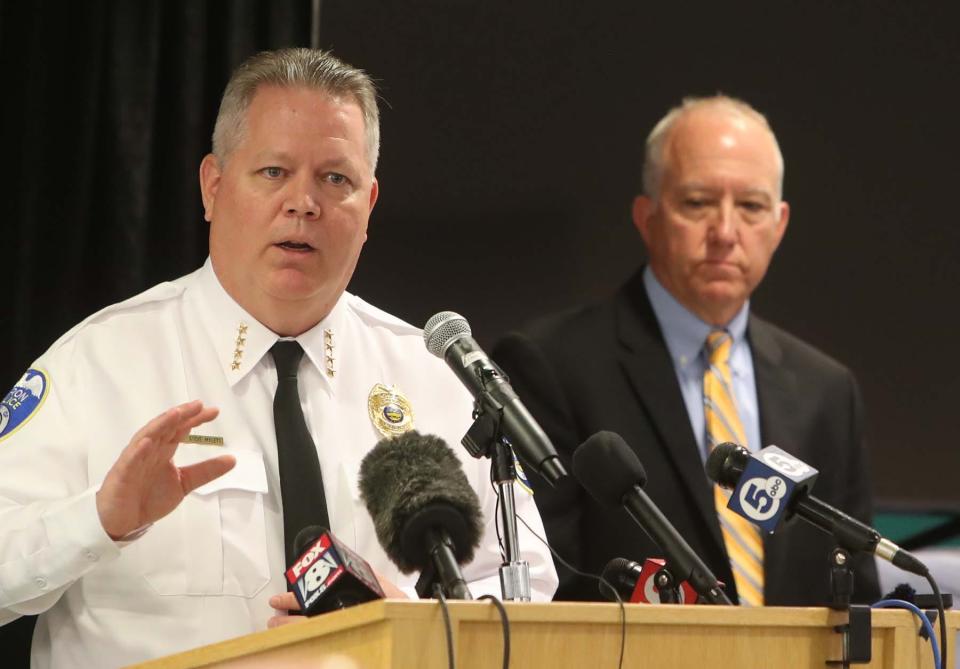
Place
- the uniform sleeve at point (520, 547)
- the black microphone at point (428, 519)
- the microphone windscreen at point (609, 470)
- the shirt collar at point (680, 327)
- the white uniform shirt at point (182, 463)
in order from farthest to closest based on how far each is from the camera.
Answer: the shirt collar at point (680, 327) < the uniform sleeve at point (520, 547) < the white uniform shirt at point (182, 463) < the microphone windscreen at point (609, 470) < the black microphone at point (428, 519)

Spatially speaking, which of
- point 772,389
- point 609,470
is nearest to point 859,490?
point 772,389

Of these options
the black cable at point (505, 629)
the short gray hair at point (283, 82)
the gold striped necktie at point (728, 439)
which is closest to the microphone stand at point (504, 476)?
the black cable at point (505, 629)

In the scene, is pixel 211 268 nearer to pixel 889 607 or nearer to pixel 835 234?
pixel 889 607

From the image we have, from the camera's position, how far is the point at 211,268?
9.74 feet

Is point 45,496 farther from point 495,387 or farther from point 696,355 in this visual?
point 696,355

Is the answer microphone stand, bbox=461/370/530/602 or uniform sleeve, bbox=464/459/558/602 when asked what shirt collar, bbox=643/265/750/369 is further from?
microphone stand, bbox=461/370/530/602

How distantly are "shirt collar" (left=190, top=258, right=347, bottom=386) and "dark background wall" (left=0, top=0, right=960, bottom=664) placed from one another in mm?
737

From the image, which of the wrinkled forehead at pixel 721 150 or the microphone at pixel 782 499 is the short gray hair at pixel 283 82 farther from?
the wrinkled forehead at pixel 721 150

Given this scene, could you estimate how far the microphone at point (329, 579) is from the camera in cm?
185

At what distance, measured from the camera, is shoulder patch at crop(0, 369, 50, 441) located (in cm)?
266

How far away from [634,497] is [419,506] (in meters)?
0.38

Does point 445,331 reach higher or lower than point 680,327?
lower

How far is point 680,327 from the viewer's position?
4129mm

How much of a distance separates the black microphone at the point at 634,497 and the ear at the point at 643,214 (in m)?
2.28
